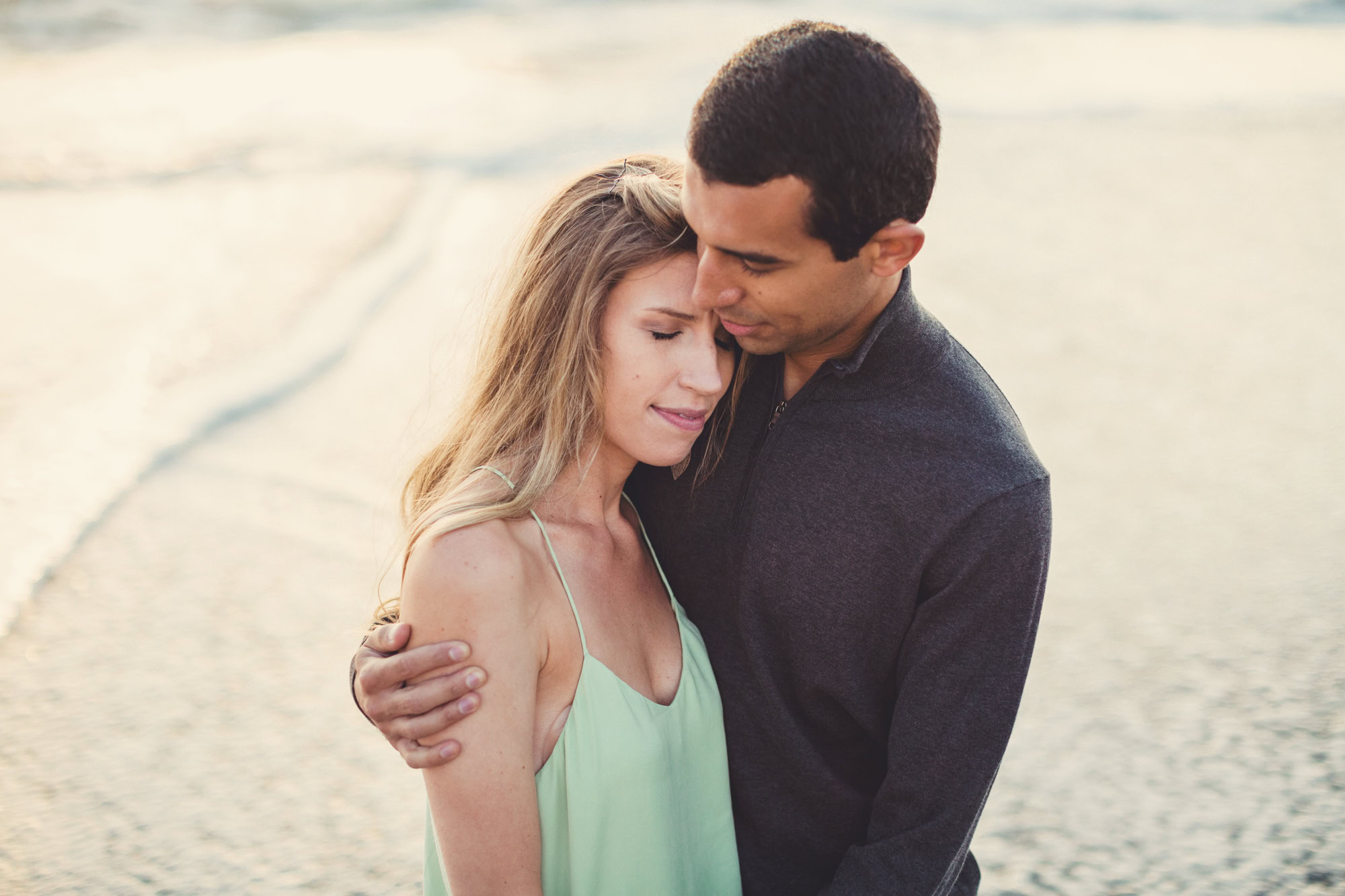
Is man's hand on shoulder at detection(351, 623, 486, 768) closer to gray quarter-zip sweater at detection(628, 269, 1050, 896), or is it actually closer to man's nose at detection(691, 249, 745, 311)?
gray quarter-zip sweater at detection(628, 269, 1050, 896)

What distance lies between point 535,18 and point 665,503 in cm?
1716

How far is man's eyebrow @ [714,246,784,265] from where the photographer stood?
1808 millimetres

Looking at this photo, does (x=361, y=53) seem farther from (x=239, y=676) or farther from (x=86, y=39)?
(x=239, y=676)

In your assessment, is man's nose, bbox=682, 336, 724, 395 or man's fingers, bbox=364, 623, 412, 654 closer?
man's fingers, bbox=364, 623, 412, 654

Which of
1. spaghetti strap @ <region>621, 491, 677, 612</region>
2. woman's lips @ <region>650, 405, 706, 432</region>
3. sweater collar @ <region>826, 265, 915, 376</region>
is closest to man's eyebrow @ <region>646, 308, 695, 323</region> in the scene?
woman's lips @ <region>650, 405, 706, 432</region>

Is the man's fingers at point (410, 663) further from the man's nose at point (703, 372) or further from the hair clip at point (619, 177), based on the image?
the hair clip at point (619, 177)

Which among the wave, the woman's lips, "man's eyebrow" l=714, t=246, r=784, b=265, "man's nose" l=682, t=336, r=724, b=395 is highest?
the wave

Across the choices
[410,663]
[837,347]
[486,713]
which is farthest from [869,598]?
[410,663]

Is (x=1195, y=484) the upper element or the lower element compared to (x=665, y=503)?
lower

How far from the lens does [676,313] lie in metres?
1.98

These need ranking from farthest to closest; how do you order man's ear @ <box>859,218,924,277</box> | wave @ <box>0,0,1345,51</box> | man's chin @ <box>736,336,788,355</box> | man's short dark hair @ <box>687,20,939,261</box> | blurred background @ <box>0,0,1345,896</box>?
wave @ <box>0,0,1345,51</box> < blurred background @ <box>0,0,1345,896</box> < man's chin @ <box>736,336,788,355</box> < man's ear @ <box>859,218,924,277</box> < man's short dark hair @ <box>687,20,939,261</box>

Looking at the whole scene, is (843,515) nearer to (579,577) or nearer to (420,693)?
(579,577)

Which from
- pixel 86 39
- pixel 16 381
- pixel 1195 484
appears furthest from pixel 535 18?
pixel 1195 484

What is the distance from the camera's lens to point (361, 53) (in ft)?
49.2
